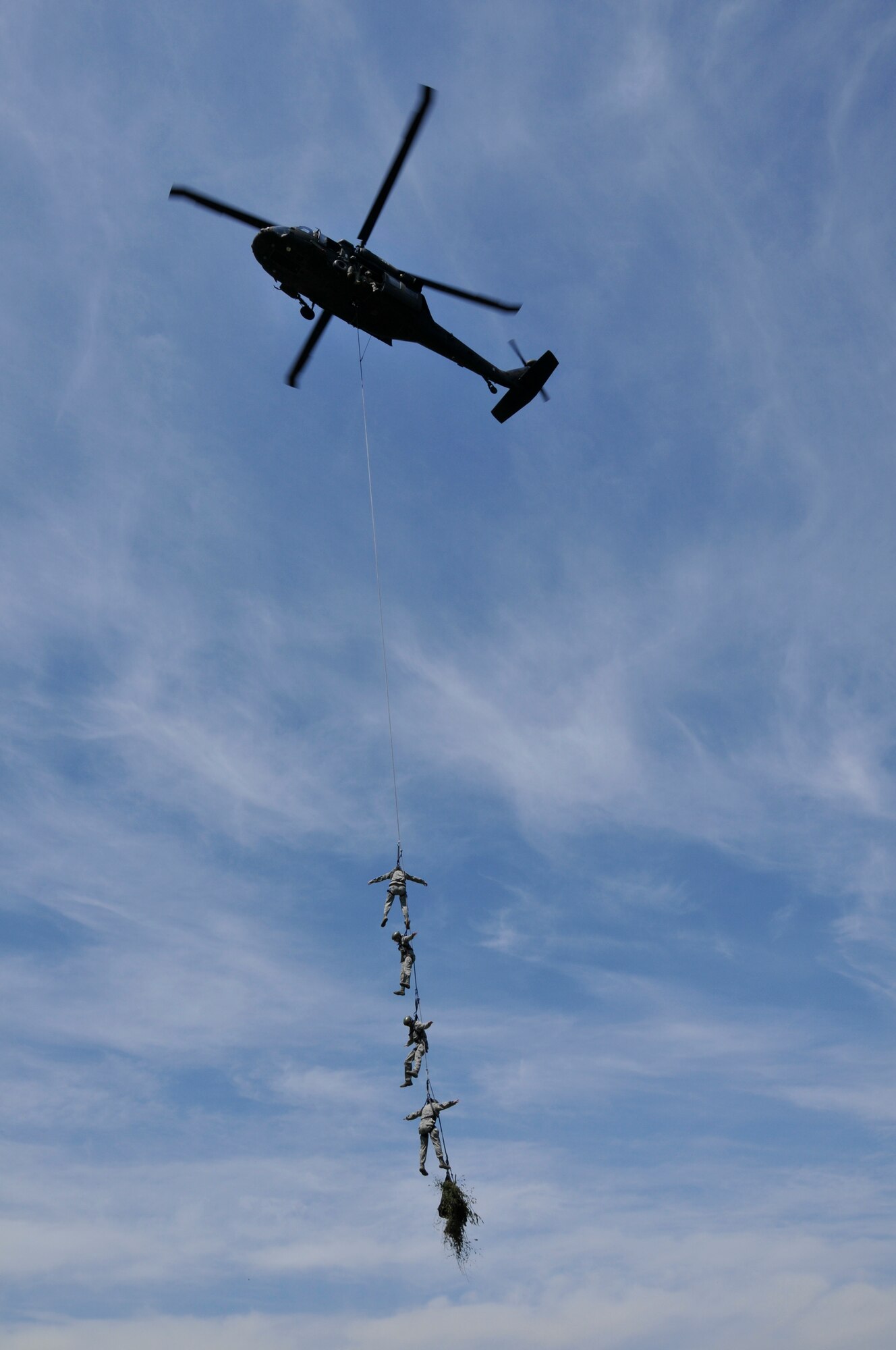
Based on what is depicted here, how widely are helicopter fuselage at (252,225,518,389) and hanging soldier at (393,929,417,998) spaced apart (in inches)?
556

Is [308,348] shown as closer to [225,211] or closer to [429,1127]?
[225,211]

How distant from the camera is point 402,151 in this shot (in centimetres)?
2012

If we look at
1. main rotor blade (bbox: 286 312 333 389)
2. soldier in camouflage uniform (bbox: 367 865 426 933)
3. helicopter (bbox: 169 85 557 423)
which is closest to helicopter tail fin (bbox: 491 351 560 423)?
helicopter (bbox: 169 85 557 423)

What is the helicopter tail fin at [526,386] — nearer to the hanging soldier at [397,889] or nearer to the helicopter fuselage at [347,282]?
the helicopter fuselage at [347,282]

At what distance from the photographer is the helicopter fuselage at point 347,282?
2183 centimetres

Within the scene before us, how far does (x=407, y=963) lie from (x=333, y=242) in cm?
1583

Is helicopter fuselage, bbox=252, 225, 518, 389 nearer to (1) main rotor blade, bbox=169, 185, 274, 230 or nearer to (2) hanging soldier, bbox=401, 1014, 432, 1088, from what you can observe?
(1) main rotor blade, bbox=169, 185, 274, 230

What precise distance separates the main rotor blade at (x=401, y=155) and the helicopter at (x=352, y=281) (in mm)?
14

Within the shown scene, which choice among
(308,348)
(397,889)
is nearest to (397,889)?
(397,889)

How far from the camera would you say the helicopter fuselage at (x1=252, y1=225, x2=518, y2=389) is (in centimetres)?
2183

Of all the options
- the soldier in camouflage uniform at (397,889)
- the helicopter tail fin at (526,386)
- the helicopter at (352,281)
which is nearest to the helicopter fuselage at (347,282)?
the helicopter at (352,281)

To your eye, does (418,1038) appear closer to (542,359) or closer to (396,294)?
(396,294)

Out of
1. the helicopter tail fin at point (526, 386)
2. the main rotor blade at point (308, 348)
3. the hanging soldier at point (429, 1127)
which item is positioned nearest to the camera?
the hanging soldier at point (429, 1127)

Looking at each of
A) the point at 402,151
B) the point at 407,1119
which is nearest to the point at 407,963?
the point at 407,1119
